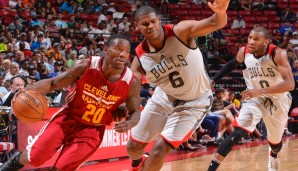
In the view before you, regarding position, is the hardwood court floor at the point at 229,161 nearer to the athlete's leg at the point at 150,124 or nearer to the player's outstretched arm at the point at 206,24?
the athlete's leg at the point at 150,124

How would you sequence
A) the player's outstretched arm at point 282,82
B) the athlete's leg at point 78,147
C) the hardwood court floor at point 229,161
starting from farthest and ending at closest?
the hardwood court floor at point 229,161, the player's outstretched arm at point 282,82, the athlete's leg at point 78,147

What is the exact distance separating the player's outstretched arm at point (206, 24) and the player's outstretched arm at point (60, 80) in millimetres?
1010

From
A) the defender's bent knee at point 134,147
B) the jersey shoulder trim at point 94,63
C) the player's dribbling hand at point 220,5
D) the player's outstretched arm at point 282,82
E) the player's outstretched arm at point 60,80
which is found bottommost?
the defender's bent knee at point 134,147

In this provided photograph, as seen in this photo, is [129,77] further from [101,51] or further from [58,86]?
[101,51]

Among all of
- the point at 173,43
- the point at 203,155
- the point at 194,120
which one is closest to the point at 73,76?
the point at 173,43

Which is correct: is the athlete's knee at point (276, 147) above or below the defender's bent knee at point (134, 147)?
below

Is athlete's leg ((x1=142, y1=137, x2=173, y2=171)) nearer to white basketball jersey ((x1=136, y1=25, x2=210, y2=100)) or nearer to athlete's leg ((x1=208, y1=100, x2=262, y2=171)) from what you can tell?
white basketball jersey ((x1=136, y1=25, x2=210, y2=100))

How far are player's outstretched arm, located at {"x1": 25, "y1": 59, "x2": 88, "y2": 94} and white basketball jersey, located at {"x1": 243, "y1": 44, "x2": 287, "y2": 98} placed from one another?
2.94 m

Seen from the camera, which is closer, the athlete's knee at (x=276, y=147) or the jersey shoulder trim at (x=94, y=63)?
the jersey shoulder trim at (x=94, y=63)

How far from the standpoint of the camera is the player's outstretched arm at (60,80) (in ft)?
16.6

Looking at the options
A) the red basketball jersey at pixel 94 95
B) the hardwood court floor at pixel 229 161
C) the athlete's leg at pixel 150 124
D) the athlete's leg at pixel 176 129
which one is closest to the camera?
the red basketball jersey at pixel 94 95

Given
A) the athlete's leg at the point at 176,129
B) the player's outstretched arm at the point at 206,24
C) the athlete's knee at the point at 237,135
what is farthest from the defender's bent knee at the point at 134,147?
the athlete's knee at the point at 237,135

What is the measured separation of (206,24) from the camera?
508 centimetres

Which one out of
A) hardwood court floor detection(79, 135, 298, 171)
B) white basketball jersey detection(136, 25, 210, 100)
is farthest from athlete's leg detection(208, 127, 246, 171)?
white basketball jersey detection(136, 25, 210, 100)
